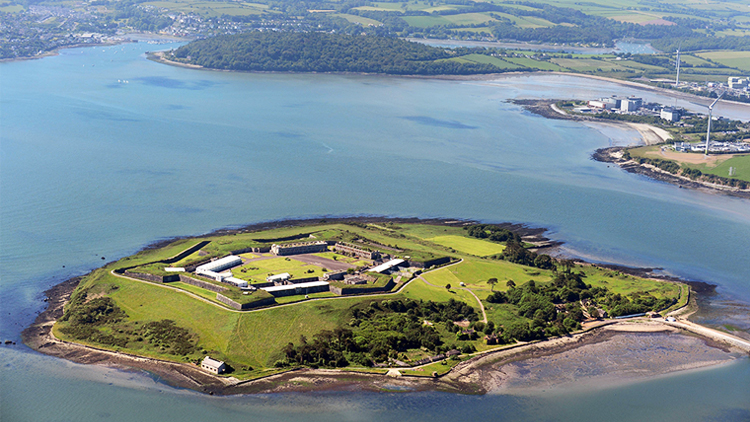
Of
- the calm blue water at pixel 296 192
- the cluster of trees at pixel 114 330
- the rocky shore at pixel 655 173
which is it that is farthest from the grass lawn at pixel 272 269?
the rocky shore at pixel 655 173

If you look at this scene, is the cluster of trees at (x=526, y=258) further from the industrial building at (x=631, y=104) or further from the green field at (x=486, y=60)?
the green field at (x=486, y=60)

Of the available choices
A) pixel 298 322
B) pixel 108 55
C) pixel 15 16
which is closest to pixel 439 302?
pixel 298 322

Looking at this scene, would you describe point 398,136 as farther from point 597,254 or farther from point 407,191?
point 597,254

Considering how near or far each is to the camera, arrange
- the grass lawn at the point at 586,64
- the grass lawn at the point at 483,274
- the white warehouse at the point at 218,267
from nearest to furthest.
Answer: the white warehouse at the point at 218,267, the grass lawn at the point at 483,274, the grass lawn at the point at 586,64

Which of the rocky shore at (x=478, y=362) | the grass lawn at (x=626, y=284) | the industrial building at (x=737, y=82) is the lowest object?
the rocky shore at (x=478, y=362)

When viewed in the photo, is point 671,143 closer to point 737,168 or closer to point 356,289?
point 737,168

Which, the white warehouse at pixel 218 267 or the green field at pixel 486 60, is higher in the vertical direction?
the green field at pixel 486 60

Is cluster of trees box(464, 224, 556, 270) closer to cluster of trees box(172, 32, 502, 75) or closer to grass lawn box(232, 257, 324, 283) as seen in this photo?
grass lawn box(232, 257, 324, 283)
